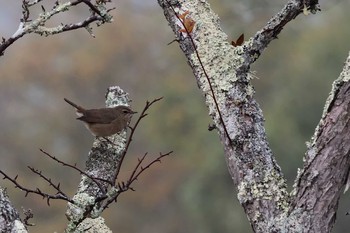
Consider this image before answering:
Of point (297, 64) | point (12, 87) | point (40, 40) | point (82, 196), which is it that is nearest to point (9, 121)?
point (12, 87)

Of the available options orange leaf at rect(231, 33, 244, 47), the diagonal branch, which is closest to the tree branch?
the diagonal branch

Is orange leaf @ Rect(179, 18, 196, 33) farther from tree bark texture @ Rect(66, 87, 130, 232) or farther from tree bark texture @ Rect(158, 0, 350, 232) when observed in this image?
tree bark texture @ Rect(66, 87, 130, 232)

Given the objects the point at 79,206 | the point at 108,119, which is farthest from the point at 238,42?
the point at 108,119

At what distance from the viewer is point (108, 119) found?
3.92 metres

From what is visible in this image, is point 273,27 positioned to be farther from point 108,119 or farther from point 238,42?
point 108,119

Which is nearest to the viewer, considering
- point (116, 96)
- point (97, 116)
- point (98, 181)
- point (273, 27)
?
point (273, 27)

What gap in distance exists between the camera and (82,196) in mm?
2486

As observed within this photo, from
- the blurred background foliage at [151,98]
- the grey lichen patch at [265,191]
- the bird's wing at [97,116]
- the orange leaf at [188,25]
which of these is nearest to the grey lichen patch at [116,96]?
the bird's wing at [97,116]

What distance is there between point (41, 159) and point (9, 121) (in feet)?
8.38

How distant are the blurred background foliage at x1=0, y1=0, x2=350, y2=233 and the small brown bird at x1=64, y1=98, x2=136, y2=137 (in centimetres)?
1088

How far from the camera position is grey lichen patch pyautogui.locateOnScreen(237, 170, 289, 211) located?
84.2 inches

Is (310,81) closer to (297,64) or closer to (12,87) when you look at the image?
(297,64)

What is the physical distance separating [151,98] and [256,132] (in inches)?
796

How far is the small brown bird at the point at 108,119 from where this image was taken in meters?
3.51
